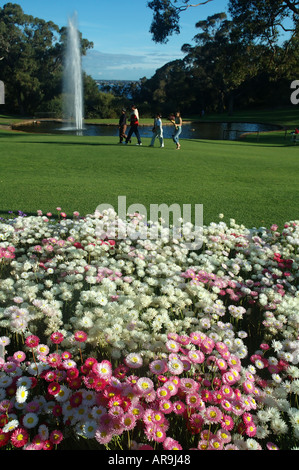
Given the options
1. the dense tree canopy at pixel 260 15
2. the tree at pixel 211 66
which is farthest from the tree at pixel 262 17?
the tree at pixel 211 66

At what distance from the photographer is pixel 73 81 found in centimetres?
3603

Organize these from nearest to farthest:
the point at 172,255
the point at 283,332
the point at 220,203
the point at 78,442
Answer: the point at 78,442 → the point at 283,332 → the point at 172,255 → the point at 220,203

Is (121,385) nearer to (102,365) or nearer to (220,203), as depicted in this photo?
(102,365)

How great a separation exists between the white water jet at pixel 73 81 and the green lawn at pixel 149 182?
763 inches

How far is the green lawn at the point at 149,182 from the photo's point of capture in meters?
6.36

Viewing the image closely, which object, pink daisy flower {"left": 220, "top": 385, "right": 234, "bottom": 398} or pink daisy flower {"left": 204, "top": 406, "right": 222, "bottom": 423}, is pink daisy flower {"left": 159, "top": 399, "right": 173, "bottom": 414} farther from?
pink daisy flower {"left": 220, "top": 385, "right": 234, "bottom": 398}

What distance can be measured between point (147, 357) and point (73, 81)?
38465 mm

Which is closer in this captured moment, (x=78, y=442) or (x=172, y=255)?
(x=78, y=442)

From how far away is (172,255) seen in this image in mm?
4488

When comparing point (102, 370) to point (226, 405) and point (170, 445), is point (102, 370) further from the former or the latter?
point (226, 405)

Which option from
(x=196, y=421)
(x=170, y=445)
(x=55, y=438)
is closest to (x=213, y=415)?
(x=196, y=421)

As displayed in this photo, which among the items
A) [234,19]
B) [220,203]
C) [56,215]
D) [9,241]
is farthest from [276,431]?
[234,19]

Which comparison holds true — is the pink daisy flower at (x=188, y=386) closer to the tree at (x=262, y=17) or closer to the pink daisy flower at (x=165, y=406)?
the pink daisy flower at (x=165, y=406)
